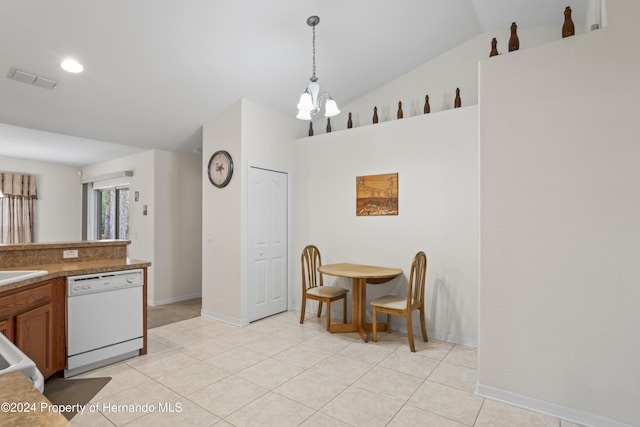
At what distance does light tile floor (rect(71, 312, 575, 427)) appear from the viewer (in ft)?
6.93

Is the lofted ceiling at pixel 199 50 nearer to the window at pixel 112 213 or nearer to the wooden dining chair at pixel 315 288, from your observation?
the window at pixel 112 213

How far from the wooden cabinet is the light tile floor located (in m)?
0.39

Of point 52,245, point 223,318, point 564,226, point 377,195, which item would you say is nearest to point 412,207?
point 377,195

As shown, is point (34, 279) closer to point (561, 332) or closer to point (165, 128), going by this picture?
point (165, 128)

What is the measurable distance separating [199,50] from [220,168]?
147 cm

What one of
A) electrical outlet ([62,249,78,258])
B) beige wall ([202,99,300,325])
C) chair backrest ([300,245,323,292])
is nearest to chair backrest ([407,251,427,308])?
chair backrest ([300,245,323,292])

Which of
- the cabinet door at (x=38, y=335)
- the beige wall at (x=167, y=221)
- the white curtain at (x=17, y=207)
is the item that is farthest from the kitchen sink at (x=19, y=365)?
the white curtain at (x=17, y=207)

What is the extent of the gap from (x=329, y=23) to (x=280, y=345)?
320 cm

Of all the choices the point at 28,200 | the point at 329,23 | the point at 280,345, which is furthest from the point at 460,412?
the point at 28,200

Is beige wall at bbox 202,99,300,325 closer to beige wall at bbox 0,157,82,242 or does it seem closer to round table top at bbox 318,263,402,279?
round table top at bbox 318,263,402,279

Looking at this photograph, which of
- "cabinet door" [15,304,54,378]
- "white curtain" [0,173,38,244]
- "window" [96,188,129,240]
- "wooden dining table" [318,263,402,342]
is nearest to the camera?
"cabinet door" [15,304,54,378]

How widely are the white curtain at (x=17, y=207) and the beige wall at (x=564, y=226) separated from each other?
758cm

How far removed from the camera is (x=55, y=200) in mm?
6504

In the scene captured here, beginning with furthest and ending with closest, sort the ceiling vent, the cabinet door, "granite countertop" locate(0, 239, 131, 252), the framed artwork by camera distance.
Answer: the framed artwork → the ceiling vent → "granite countertop" locate(0, 239, 131, 252) → the cabinet door
